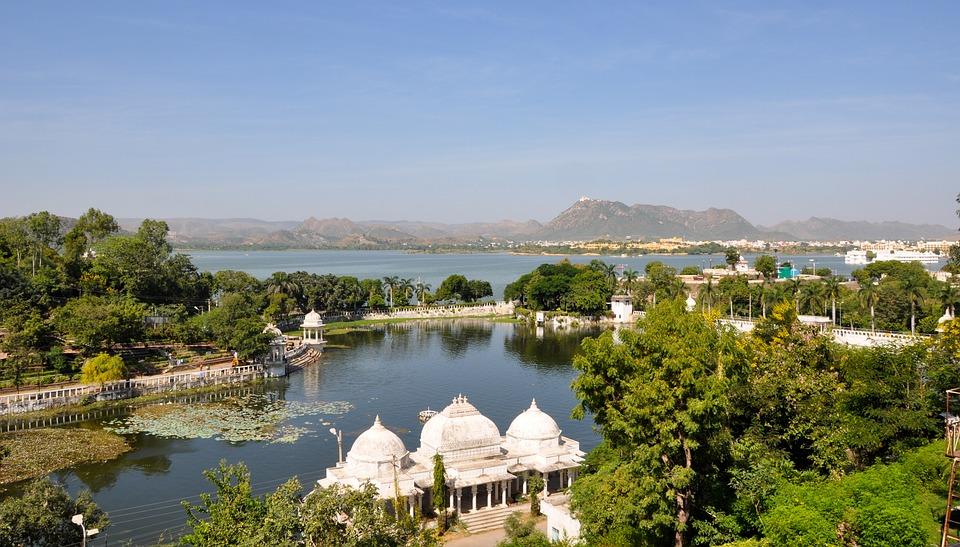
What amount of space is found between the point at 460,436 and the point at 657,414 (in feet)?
37.2

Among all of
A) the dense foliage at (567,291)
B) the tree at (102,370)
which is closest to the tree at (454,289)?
the dense foliage at (567,291)

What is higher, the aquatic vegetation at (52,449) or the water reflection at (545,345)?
the aquatic vegetation at (52,449)

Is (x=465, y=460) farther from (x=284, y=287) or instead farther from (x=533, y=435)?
(x=284, y=287)

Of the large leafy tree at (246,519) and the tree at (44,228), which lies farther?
the tree at (44,228)

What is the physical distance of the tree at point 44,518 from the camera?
71.9 ft

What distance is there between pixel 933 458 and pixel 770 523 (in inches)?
373

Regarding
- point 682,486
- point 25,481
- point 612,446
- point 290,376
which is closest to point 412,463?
point 612,446

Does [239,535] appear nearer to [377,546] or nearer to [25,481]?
[377,546]

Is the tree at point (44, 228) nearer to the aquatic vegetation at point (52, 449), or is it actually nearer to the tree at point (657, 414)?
the aquatic vegetation at point (52, 449)

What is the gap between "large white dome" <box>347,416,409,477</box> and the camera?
2927 cm

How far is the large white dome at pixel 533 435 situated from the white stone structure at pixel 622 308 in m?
64.9

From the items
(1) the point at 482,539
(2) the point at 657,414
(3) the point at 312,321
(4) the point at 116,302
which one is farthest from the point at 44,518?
(3) the point at 312,321

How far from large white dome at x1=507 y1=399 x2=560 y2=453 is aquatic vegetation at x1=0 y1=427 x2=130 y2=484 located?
71.0ft

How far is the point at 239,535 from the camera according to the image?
18.5 metres
